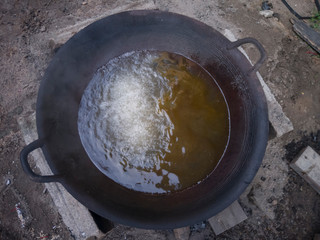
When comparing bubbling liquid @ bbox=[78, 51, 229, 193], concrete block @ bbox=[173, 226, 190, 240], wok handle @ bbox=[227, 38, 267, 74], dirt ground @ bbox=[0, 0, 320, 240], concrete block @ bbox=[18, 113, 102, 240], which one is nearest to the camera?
wok handle @ bbox=[227, 38, 267, 74]

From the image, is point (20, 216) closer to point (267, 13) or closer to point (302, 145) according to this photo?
point (302, 145)

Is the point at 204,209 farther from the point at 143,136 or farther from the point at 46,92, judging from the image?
the point at 46,92

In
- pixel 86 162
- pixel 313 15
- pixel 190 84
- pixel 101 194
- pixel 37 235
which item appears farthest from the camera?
pixel 313 15

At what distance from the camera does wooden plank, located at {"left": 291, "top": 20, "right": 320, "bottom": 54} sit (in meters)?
2.21

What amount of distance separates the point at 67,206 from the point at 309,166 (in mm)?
1950

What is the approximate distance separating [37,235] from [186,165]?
132 centimetres

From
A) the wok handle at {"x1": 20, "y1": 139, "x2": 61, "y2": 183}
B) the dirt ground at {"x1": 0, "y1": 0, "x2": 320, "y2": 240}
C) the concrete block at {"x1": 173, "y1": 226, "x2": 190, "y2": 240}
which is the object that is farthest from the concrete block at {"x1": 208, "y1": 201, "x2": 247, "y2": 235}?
the wok handle at {"x1": 20, "y1": 139, "x2": 61, "y2": 183}

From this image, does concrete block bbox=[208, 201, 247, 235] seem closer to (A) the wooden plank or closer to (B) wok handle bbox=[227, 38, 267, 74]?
(B) wok handle bbox=[227, 38, 267, 74]

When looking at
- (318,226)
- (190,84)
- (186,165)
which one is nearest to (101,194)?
(186,165)

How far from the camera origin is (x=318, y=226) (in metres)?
1.98

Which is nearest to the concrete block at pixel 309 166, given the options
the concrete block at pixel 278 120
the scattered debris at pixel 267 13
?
the concrete block at pixel 278 120

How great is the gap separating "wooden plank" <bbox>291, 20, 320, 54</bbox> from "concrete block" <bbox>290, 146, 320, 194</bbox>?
1.00 m

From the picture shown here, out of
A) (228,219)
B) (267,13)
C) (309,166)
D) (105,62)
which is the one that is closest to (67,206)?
(105,62)

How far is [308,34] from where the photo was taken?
87.7 inches
